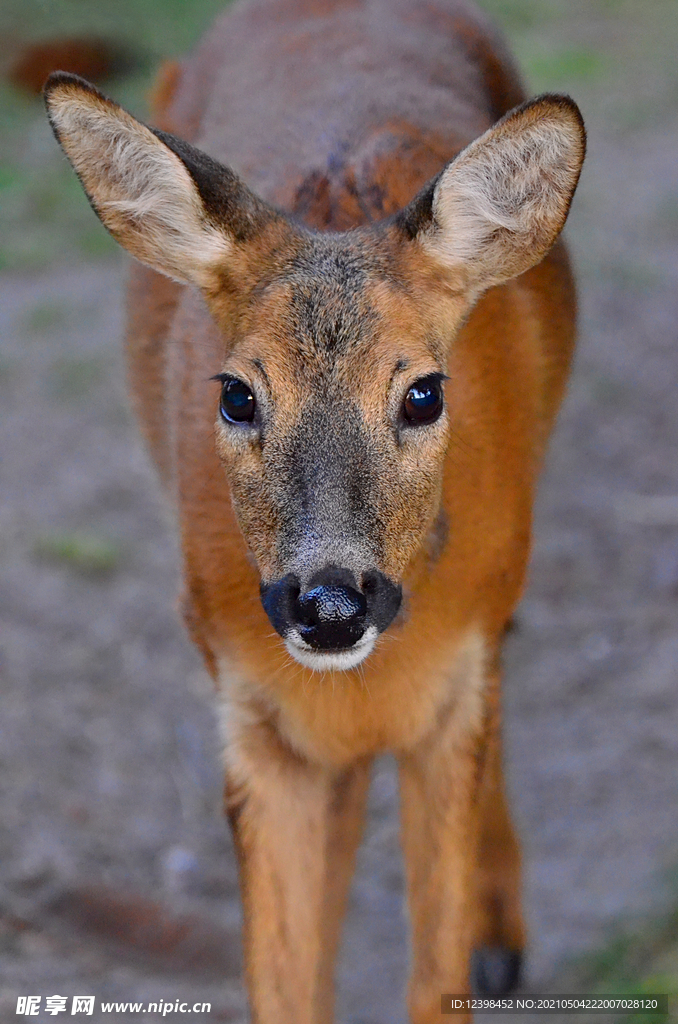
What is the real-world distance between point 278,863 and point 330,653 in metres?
1.23

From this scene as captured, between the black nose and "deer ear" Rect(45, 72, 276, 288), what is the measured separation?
3.18 ft

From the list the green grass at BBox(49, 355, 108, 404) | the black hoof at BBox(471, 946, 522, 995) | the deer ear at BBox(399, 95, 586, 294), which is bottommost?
the black hoof at BBox(471, 946, 522, 995)

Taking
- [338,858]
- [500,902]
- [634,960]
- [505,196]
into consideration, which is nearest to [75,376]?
[500,902]

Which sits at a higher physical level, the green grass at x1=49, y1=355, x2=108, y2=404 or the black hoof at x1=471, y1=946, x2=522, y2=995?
the green grass at x1=49, y1=355, x2=108, y2=404

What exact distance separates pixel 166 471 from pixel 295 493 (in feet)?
6.73

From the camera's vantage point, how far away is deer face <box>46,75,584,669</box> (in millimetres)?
3240

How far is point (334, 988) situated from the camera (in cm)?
452

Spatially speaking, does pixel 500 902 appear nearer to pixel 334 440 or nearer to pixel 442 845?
pixel 442 845

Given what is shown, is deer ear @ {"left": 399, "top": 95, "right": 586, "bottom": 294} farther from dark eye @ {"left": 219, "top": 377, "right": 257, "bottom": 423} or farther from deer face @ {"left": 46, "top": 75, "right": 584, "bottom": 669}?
dark eye @ {"left": 219, "top": 377, "right": 257, "bottom": 423}

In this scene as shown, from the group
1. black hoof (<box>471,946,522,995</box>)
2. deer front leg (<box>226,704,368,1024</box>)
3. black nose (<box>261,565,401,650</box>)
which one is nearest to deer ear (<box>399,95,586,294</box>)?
black nose (<box>261,565,401,650</box>)

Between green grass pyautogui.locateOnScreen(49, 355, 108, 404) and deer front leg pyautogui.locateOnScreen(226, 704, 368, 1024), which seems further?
green grass pyautogui.locateOnScreen(49, 355, 108, 404)

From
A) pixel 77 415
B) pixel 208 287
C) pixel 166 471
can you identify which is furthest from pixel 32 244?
pixel 208 287

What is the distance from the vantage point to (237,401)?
11.4ft

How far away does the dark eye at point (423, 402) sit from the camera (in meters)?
3.43
